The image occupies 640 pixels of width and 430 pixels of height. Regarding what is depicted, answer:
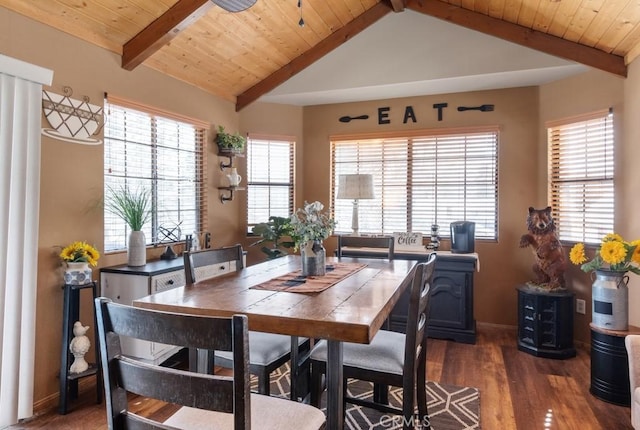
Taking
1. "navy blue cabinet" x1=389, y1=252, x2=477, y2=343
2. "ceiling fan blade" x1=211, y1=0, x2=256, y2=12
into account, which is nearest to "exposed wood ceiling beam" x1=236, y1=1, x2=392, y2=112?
"ceiling fan blade" x1=211, y1=0, x2=256, y2=12

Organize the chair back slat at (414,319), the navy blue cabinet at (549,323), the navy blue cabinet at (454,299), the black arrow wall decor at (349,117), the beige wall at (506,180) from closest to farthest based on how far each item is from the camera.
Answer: the chair back slat at (414,319) < the navy blue cabinet at (549,323) < the navy blue cabinet at (454,299) < the beige wall at (506,180) < the black arrow wall decor at (349,117)

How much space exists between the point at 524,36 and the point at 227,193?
3.28 metres

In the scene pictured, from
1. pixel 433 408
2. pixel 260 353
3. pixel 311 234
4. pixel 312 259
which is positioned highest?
pixel 311 234

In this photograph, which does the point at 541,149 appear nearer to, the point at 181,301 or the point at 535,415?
the point at 535,415

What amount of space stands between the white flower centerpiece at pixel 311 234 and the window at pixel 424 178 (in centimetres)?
247

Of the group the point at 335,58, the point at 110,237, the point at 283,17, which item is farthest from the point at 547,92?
the point at 110,237

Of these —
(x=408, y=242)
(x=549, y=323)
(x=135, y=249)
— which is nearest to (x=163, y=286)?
(x=135, y=249)

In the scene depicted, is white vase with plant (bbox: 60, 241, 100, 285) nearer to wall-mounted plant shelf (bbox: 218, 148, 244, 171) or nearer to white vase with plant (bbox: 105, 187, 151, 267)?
white vase with plant (bbox: 105, 187, 151, 267)

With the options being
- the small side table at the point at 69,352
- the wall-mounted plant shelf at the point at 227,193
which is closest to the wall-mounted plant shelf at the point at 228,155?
the wall-mounted plant shelf at the point at 227,193

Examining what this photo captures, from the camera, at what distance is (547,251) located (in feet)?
11.4

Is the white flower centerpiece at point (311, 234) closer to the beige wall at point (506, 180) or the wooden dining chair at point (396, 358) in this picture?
the wooden dining chair at point (396, 358)

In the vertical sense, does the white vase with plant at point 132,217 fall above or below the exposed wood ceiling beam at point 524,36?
below

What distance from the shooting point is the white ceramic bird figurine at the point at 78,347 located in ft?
8.43

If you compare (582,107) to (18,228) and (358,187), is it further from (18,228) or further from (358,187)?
(18,228)
